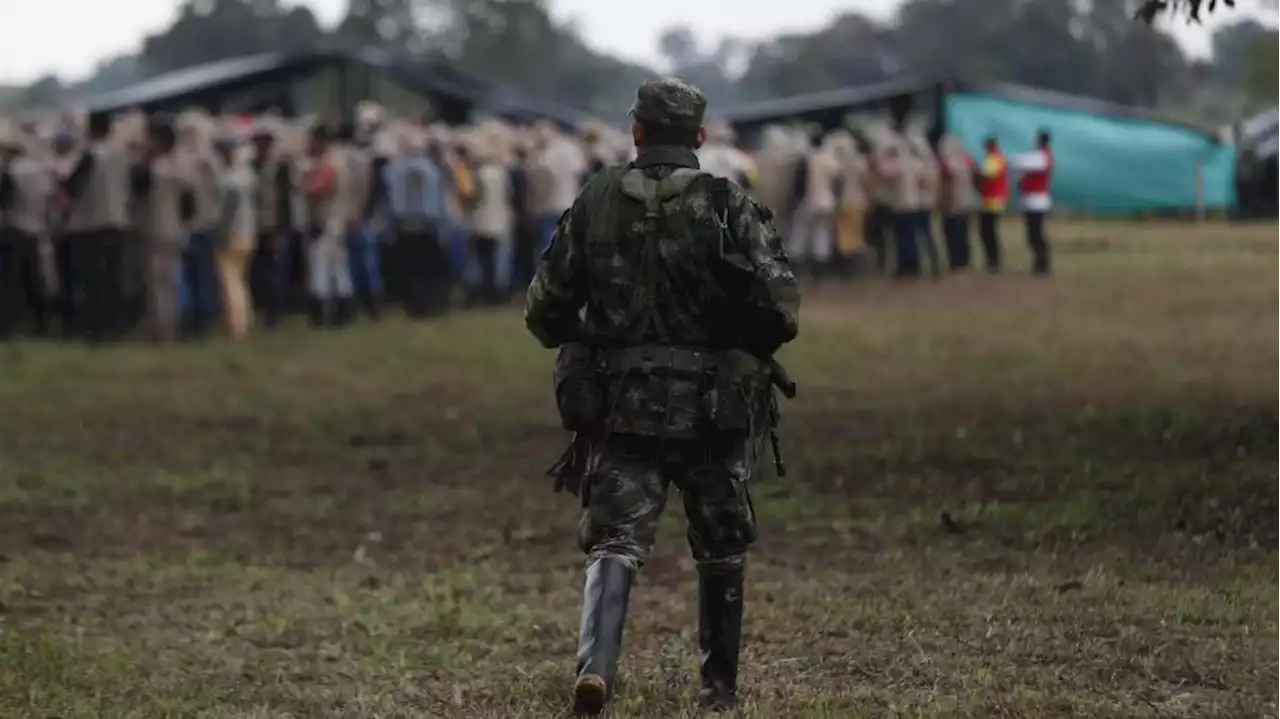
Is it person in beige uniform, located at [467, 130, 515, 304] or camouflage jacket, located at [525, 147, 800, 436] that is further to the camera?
person in beige uniform, located at [467, 130, 515, 304]

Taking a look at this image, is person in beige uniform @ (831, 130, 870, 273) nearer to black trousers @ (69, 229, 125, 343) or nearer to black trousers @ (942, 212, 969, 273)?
black trousers @ (942, 212, 969, 273)

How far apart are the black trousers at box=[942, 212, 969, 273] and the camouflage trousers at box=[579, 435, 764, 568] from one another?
19.4m

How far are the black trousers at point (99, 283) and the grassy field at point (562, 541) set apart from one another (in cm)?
96

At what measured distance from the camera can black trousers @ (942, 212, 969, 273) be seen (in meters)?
24.6

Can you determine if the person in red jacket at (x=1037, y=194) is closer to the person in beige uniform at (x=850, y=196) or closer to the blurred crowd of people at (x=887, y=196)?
the blurred crowd of people at (x=887, y=196)

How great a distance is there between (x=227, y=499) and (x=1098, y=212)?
26187 millimetres

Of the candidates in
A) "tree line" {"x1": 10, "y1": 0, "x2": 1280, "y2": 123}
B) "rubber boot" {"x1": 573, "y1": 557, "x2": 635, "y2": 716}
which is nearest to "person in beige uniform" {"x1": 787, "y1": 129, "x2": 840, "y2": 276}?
"rubber boot" {"x1": 573, "y1": 557, "x2": 635, "y2": 716}

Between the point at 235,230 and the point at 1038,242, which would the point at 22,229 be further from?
the point at 1038,242

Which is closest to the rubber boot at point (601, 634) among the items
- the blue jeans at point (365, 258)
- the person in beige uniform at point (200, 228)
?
the person in beige uniform at point (200, 228)

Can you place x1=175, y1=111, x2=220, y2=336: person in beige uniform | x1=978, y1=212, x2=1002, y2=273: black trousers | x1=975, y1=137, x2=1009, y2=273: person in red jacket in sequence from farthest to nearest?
x1=978, y1=212, x2=1002, y2=273: black trousers → x1=975, y1=137, x2=1009, y2=273: person in red jacket → x1=175, y1=111, x2=220, y2=336: person in beige uniform

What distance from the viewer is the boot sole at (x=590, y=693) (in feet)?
17.2

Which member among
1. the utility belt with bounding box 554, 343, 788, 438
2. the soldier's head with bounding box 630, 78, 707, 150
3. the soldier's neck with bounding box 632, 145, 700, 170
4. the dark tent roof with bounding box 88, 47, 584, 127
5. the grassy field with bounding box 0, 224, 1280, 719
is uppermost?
the dark tent roof with bounding box 88, 47, 584, 127

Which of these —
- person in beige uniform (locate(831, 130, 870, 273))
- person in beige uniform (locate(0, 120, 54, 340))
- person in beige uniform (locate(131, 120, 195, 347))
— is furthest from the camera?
person in beige uniform (locate(831, 130, 870, 273))

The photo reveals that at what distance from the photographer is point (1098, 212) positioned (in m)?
34.1
